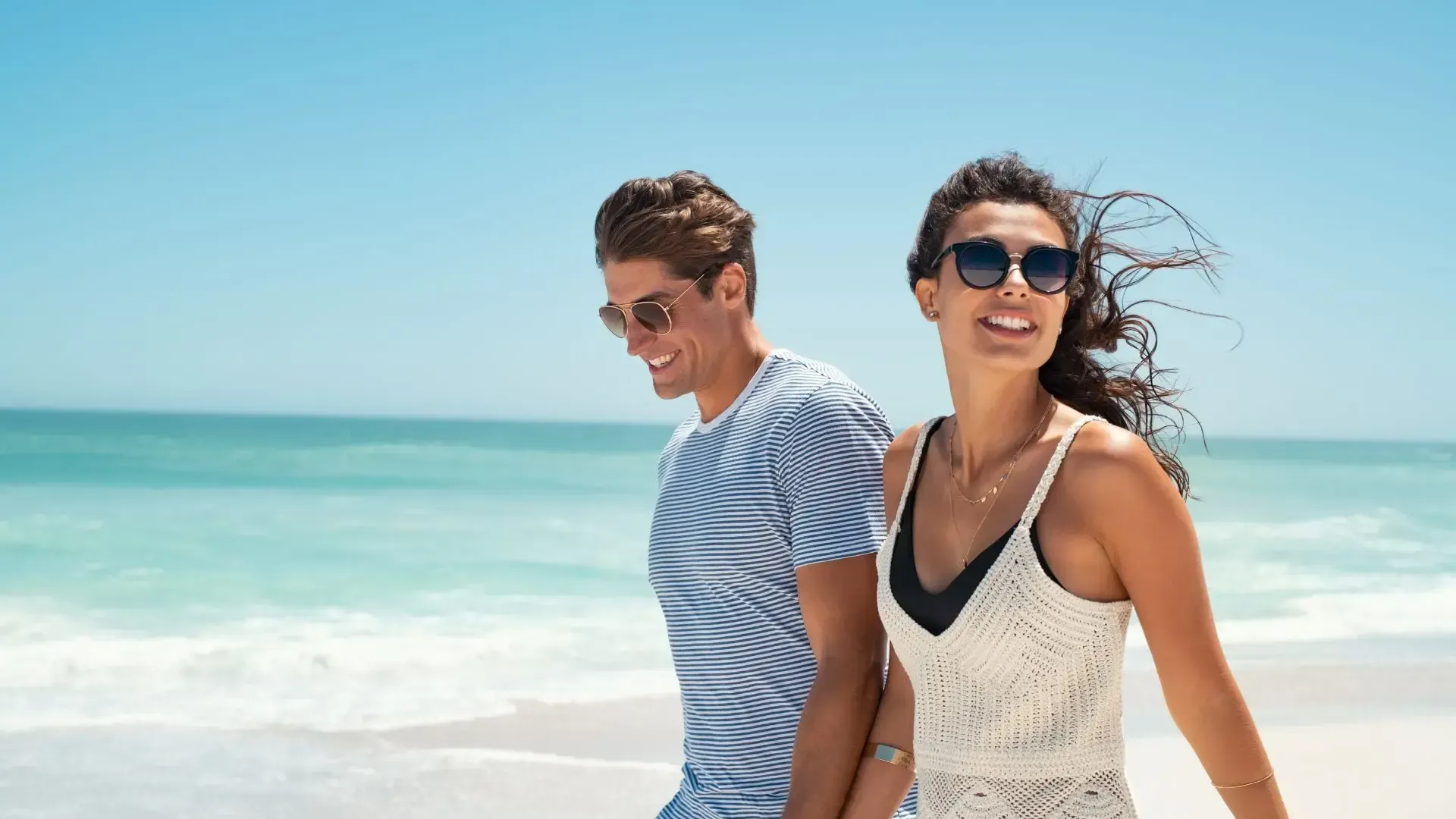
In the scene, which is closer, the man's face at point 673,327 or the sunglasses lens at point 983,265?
the sunglasses lens at point 983,265

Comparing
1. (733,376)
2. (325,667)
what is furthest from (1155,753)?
(325,667)

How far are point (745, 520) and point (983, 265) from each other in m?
0.66

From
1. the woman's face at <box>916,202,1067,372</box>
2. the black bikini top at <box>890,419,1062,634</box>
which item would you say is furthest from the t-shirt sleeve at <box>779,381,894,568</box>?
the woman's face at <box>916,202,1067,372</box>

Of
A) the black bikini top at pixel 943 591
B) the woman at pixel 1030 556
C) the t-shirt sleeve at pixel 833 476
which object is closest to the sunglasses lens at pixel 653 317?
the t-shirt sleeve at pixel 833 476

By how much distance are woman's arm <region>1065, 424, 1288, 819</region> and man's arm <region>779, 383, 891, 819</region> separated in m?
0.49

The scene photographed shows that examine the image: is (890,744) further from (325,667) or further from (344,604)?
(344,604)

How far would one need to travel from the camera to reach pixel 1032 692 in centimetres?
187

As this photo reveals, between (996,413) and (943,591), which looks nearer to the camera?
(943,591)

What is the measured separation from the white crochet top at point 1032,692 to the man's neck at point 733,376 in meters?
0.82

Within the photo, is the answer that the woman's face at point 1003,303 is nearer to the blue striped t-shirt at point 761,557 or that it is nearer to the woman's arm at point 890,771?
the blue striped t-shirt at point 761,557

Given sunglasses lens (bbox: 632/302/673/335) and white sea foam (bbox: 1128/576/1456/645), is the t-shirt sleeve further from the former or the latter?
white sea foam (bbox: 1128/576/1456/645)

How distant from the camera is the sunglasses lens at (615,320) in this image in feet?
8.76

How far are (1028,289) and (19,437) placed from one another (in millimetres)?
53349

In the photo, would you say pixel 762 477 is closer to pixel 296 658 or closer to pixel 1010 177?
pixel 1010 177
